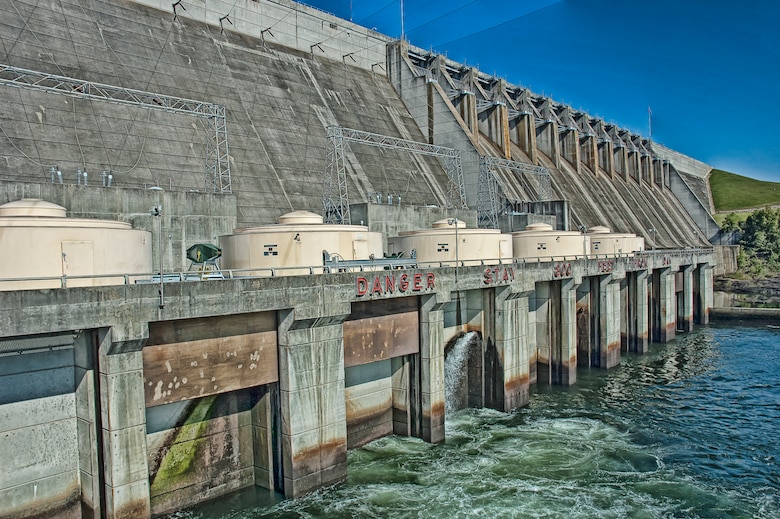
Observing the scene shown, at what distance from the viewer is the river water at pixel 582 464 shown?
24.6m

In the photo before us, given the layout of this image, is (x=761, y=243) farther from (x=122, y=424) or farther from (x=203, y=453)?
(x=122, y=424)

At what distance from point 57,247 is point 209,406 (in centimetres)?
876

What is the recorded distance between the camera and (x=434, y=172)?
71.0m

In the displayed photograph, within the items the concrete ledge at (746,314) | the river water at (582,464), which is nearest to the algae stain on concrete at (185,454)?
the river water at (582,464)

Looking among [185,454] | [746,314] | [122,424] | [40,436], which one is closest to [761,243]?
[746,314]

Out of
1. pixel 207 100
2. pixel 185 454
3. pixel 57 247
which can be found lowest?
pixel 185 454

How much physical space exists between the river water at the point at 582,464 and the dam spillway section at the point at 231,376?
4.68ft

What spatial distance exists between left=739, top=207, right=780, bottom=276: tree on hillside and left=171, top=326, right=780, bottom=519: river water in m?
78.5

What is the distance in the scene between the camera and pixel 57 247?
21.8 meters

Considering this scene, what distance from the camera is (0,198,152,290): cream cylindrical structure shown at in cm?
2119

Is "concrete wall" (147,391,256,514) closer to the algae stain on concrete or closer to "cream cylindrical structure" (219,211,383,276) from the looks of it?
the algae stain on concrete

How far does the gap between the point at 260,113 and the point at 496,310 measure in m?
31.5

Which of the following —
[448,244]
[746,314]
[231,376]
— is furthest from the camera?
[746,314]

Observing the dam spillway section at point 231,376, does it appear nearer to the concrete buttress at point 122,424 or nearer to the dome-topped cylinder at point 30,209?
the concrete buttress at point 122,424
